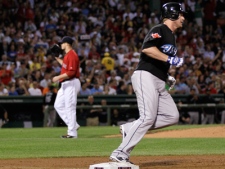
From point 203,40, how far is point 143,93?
19.2m

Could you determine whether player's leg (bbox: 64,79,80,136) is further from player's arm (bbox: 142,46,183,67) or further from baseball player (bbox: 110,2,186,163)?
player's arm (bbox: 142,46,183,67)

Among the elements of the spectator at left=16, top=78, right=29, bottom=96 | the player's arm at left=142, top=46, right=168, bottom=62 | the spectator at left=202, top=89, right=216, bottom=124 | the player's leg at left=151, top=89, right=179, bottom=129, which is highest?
the player's arm at left=142, top=46, right=168, bottom=62

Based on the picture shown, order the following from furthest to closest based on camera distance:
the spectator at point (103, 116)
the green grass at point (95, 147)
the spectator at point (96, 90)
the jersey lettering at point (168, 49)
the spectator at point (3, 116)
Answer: the spectator at point (96, 90) → the spectator at point (103, 116) → the spectator at point (3, 116) → the green grass at point (95, 147) → the jersey lettering at point (168, 49)

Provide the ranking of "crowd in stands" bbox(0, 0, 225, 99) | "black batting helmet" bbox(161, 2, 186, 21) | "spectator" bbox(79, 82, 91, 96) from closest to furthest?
1. "black batting helmet" bbox(161, 2, 186, 21)
2. "spectator" bbox(79, 82, 91, 96)
3. "crowd in stands" bbox(0, 0, 225, 99)

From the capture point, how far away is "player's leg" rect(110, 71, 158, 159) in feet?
24.8

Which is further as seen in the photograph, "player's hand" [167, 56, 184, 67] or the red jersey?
Answer: the red jersey

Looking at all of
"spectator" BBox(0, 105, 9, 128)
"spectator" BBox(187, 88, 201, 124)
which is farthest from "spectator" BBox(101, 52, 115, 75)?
"spectator" BBox(0, 105, 9, 128)

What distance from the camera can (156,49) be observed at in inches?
299

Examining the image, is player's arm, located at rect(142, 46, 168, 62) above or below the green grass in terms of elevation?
above

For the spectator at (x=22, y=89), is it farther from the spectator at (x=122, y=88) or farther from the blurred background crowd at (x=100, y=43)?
the spectator at (x=122, y=88)

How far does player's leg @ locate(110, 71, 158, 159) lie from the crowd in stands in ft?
41.0

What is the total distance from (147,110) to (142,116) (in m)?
0.09

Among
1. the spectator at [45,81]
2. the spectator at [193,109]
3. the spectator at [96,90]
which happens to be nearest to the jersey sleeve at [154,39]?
the spectator at [45,81]

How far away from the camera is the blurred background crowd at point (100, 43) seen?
2069cm
